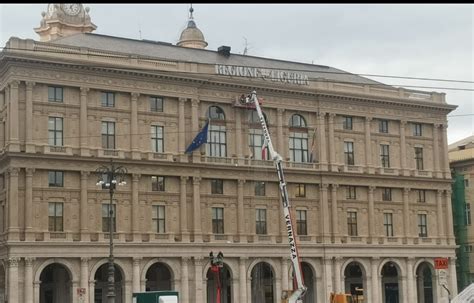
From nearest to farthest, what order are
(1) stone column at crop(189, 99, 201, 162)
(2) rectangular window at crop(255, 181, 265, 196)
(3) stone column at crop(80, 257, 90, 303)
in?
(3) stone column at crop(80, 257, 90, 303)
(1) stone column at crop(189, 99, 201, 162)
(2) rectangular window at crop(255, 181, 265, 196)

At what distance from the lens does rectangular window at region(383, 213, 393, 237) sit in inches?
3310

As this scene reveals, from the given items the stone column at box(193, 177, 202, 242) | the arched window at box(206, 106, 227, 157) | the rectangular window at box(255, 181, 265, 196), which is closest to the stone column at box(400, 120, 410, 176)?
the rectangular window at box(255, 181, 265, 196)

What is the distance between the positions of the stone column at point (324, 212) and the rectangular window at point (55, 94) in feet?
86.0

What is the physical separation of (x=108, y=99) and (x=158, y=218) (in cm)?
1079

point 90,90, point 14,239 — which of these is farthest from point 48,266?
point 90,90

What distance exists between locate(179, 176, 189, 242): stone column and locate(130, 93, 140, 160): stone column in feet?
15.5

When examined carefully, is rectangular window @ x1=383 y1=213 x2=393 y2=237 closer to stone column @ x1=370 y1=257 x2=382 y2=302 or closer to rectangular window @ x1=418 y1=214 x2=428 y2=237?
stone column @ x1=370 y1=257 x2=382 y2=302

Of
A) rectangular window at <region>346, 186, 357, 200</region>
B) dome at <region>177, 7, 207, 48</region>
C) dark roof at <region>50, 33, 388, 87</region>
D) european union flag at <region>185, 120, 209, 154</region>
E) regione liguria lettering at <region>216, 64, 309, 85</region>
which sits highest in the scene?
dome at <region>177, 7, 207, 48</region>

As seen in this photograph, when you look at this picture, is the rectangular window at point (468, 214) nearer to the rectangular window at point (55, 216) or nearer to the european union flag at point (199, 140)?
the european union flag at point (199, 140)

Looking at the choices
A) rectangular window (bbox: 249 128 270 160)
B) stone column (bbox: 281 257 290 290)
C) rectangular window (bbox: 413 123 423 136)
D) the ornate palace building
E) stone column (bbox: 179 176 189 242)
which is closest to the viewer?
the ornate palace building

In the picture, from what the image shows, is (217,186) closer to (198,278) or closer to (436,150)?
(198,278)

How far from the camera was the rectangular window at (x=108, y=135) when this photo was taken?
70375 millimetres

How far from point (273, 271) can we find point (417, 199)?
62.9ft

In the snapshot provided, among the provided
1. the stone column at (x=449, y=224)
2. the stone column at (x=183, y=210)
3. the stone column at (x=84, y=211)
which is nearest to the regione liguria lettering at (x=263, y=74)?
the stone column at (x=183, y=210)
